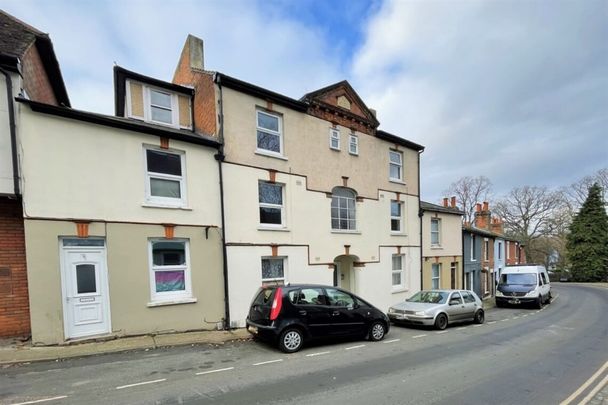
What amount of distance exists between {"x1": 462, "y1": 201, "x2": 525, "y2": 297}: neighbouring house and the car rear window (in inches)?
718

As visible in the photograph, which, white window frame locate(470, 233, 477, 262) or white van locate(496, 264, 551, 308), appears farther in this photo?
white window frame locate(470, 233, 477, 262)

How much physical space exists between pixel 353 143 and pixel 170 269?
9383mm

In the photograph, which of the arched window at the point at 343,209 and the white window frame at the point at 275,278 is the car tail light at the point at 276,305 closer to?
the white window frame at the point at 275,278

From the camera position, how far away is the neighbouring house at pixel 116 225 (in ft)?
24.2

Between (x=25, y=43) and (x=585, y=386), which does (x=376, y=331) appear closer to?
(x=585, y=386)

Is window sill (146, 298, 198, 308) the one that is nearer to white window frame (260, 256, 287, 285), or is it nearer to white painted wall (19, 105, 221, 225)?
white painted wall (19, 105, 221, 225)

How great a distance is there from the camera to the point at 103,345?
745 cm

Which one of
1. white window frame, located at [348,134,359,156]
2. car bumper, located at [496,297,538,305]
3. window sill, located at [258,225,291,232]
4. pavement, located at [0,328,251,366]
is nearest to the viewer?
pavement, located at [0,328,251,366]

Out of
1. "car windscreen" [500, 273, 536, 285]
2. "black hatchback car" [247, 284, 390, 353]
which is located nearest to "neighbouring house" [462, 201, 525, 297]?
"car windscreen" [500, 273, 536, 285]

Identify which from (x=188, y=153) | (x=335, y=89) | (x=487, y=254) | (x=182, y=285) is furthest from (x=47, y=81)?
(x=487, y=254)

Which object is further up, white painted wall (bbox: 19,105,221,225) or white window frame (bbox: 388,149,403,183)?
white window frame (bbox: 388,149,403,183)

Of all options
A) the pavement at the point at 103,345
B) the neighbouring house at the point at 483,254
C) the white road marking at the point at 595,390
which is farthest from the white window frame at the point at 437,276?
the pavement at the point at 103,345

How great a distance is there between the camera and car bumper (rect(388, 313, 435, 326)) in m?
11.1

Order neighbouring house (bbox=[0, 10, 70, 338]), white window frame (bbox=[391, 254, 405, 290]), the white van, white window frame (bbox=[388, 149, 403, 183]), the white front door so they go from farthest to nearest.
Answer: the white van < white window frame (bbox=[388, 149, 403, 183]) < white window frame (bbox=[391, 254, 405, 290]) < the white front door < neighbouring house (bbox=[0, 10, 70, 338])
